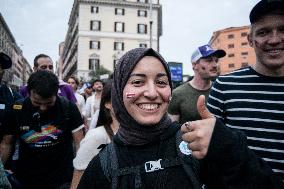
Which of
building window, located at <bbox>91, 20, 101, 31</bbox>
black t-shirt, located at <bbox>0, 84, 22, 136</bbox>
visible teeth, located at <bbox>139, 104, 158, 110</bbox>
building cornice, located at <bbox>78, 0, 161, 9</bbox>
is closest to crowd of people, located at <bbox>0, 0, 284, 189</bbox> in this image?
visible teeth, located at <bbox>139, 104, 158, 110</bbox>

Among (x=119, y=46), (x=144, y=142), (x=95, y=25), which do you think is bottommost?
(x=144, y=142)

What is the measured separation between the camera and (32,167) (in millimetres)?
3330

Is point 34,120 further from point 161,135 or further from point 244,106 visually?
→ point 244,106

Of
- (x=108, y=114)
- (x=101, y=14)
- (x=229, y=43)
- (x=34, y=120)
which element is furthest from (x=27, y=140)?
(x=229, y=43)

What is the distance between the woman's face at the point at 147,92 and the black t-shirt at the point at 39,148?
1.69 metres

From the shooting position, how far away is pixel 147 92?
74.5 inches

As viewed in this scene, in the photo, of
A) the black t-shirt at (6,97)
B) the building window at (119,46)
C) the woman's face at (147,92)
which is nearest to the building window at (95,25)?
the building window at (119,46)

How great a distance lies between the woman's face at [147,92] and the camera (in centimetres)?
190

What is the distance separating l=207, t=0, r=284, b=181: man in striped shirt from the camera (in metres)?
2.09

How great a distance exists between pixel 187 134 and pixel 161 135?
2.28 ft

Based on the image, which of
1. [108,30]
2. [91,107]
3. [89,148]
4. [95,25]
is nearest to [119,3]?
[108,30]

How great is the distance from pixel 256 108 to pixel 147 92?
824 mm

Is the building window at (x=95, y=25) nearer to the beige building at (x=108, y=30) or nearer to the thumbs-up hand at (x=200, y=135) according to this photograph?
the beige building at (x=108, y=30)

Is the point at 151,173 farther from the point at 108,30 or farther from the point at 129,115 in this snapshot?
the point at 108,30
